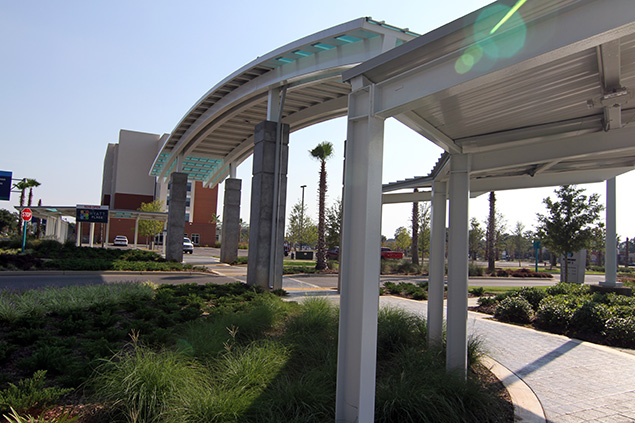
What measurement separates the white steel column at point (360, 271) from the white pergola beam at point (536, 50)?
37 cm

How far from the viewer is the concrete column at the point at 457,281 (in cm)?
562

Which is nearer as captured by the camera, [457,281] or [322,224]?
[457,281]

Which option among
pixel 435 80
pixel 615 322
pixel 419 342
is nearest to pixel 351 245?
pixel 435 80

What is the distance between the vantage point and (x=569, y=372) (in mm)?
6328

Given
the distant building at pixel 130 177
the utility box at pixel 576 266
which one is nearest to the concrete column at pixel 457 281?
the utility box at pixel 576 266

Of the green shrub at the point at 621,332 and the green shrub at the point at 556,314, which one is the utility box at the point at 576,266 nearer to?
the green shrub at the point at 556,314

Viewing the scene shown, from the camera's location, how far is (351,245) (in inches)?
162

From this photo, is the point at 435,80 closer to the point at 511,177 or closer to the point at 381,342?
the point at 381,342

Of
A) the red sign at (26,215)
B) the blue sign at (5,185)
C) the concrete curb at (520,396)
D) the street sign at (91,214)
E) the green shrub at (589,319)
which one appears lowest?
the concrete curb at (520,396)

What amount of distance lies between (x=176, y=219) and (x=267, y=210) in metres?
12.3

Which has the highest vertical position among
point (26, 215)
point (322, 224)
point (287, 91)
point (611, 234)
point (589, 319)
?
point (287, 91)

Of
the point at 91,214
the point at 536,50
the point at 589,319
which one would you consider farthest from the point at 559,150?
the point at 91,214

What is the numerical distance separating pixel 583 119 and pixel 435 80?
8.88 ft

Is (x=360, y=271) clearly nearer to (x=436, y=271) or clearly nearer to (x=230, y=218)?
(x=436, y=271)
